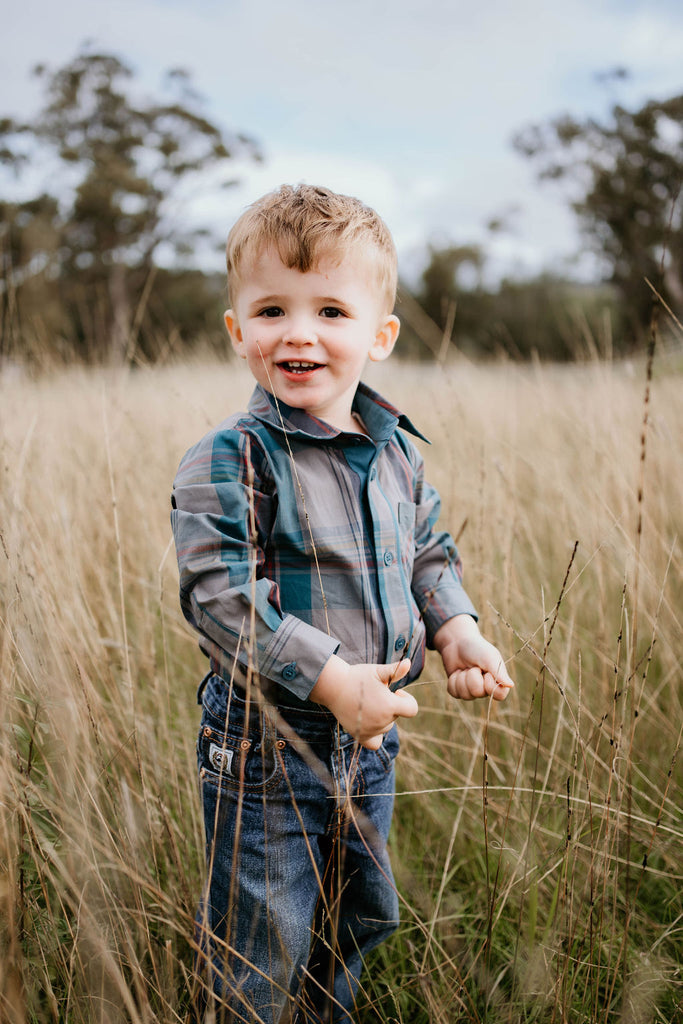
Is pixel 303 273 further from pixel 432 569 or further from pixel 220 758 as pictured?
pixel 220 758

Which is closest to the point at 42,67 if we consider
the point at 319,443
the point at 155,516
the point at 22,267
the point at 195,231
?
the point at 195,231

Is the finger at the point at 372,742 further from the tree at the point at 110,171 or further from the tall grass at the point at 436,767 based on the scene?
the tree at the point at 110,171

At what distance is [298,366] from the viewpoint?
1.20m

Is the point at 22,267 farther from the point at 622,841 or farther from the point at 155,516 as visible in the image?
the point at 622,841

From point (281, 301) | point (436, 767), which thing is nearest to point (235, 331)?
point (281, 301)

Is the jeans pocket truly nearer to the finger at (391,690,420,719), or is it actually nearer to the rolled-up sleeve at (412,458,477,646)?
the finger at (391,690,420,719)

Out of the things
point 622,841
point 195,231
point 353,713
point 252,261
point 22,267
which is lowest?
point 622,841

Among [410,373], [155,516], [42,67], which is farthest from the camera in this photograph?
[42,67]

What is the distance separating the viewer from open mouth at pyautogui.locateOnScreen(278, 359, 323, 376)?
1.19 m

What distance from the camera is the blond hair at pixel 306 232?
1142mm

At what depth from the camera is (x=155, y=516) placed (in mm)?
2559

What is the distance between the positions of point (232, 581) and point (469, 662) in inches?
19.2

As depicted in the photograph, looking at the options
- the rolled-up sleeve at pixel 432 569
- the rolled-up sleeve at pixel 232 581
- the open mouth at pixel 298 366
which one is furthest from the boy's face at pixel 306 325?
the rolled-up sleeve at pixel 432 569

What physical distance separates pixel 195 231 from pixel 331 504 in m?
22.0
